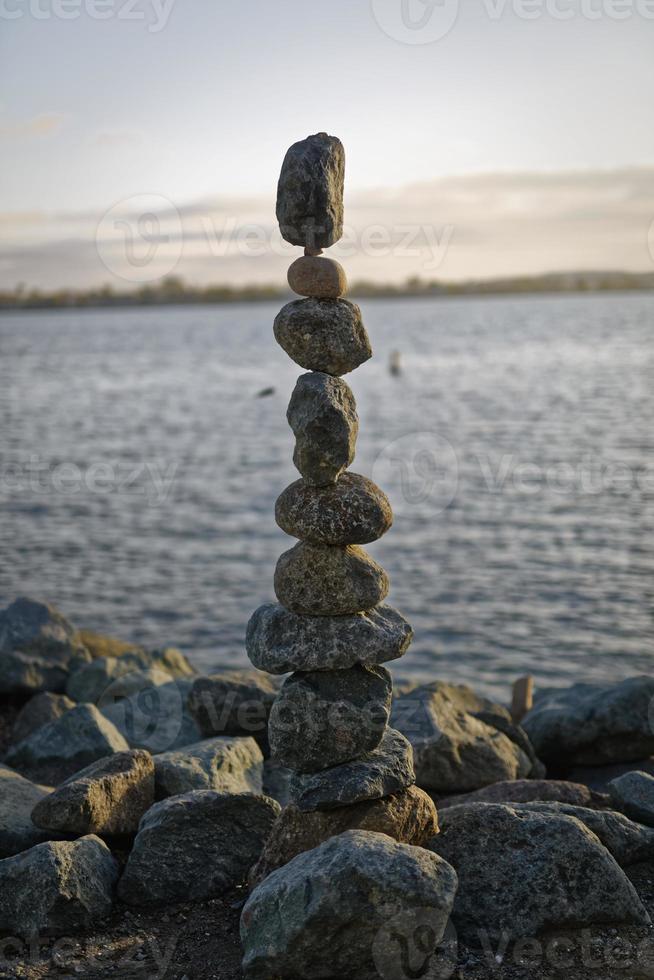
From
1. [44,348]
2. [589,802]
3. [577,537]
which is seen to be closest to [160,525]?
[577,537]

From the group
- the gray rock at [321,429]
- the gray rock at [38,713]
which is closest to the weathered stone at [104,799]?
the gray rock at [321,429]

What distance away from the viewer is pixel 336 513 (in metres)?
8.40

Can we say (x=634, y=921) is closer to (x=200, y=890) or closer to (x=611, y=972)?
(x=611, y=972)

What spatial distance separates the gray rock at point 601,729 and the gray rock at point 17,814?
5889 mm

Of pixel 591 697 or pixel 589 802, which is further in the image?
pixel 591 697

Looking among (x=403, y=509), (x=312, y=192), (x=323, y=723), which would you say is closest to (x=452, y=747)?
(x=323, y=723)

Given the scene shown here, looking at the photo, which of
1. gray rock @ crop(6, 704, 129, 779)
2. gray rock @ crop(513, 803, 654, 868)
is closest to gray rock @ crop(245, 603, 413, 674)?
gray rock @ crop(513, 803, 654, 868)

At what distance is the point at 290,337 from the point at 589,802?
5352 millimetres

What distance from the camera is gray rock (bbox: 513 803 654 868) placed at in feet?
29.6

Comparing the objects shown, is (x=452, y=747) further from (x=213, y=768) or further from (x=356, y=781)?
(x=356, y=781)

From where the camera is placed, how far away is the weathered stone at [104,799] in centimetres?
910

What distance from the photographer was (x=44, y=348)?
353 feet

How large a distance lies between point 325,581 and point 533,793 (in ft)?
11.5

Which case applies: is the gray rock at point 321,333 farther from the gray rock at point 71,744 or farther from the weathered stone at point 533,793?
the gray rock at point 71,744
